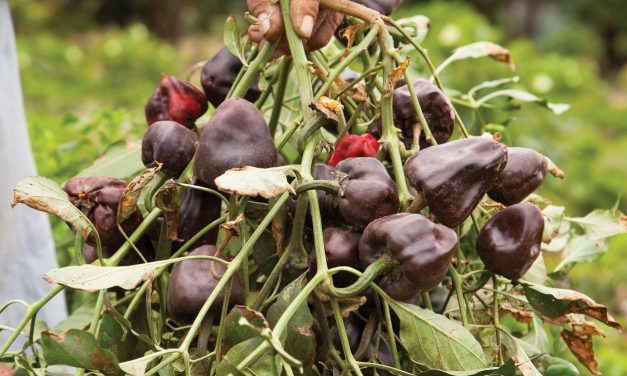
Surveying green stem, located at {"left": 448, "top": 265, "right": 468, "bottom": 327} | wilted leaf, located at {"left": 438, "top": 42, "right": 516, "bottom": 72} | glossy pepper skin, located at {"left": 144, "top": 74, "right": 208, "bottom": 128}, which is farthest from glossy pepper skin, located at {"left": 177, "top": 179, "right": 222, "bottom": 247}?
wilted leaf, located at {"left": 438, "top": 42, "right": 516, "bottom": 72}

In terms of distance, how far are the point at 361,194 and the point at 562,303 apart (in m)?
0.21

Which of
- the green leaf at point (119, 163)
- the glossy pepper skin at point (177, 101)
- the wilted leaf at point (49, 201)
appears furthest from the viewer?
the green leaf at point (119, 163)

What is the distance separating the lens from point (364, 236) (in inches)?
24.4

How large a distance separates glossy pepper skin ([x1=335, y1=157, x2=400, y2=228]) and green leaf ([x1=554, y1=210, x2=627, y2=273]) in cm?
32

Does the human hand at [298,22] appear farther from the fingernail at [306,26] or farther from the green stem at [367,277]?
the green stem at [367,277]

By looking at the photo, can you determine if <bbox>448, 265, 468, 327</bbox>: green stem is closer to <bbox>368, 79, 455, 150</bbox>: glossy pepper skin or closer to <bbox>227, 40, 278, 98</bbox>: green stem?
<bbox>368, 79, 455, 150</bbox>: glossy pepper skin

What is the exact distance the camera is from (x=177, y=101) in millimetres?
814

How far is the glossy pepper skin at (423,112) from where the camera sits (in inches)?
29.0

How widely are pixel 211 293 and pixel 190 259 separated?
39mm

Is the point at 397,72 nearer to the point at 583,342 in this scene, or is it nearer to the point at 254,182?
the point at 254,182

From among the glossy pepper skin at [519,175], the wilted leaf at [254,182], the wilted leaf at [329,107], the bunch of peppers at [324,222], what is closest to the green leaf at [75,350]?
the bunch of peppers at [324,222]

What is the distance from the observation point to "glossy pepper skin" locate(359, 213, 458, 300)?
0.60 meters

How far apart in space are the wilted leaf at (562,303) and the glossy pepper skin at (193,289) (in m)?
0.26

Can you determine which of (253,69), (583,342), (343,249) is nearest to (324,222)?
(343,249)
